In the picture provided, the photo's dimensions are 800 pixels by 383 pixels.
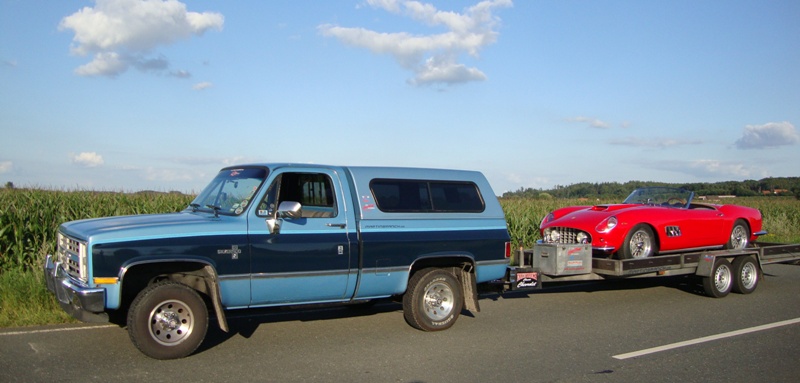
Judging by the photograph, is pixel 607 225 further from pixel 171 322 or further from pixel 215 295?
pixel 171 322

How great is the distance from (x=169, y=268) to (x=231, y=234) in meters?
0.68

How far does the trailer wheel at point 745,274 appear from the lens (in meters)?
11.3

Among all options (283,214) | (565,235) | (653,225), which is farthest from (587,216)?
(283,214)

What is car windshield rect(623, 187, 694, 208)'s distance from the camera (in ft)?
37.9

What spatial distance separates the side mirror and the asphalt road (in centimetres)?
128

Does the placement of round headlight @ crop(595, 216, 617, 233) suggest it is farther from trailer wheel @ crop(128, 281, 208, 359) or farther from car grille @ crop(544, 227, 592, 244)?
trailer wheel @ crop(128, 281, 208, 359)

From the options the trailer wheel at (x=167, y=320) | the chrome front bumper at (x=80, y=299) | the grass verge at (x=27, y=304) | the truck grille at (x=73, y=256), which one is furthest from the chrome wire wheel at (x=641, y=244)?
the grass verge at (x=27, y=304)

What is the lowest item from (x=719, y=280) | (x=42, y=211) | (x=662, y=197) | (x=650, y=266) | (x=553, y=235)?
(x=719, y=280)

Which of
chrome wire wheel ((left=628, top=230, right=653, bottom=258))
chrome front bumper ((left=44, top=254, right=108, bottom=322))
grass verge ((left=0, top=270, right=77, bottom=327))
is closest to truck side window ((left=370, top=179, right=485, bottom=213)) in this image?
chrome wire wheel ((left=628, top=230, right=653, bottom=258))

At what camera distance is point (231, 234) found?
6898mm

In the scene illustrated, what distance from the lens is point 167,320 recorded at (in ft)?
21.5

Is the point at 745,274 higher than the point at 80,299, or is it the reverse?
the point at 80,299

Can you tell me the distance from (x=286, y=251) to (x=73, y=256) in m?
2.06

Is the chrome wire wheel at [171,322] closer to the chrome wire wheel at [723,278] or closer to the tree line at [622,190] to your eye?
the chrome wire wheel at [723,278]
